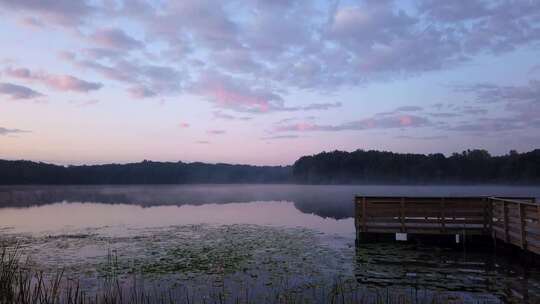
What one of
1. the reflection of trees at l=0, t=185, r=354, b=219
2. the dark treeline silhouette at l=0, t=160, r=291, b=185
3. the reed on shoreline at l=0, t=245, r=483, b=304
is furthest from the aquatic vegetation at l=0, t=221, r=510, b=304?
the dark treeline silhouette at l=0, t=160, r=291, b=185

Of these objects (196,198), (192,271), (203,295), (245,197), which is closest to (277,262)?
(192,271)

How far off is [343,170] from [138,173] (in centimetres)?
7014

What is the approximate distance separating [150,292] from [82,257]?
21.8 feet

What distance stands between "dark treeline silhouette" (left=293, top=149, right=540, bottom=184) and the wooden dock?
4155 inches

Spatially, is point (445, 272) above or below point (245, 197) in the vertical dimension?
below

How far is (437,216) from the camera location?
18.1m

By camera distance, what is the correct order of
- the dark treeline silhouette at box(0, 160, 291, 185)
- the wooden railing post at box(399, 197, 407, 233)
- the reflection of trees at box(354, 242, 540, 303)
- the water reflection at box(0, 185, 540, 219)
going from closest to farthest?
the reflection of trees at box(354, 242, 540, 303) < the wooden railing post at box(399, 197, 407, 233) < the water reflection at box(0, 185, 540, 219) < the dark treeline silhouette at box(0, 160, 291, 185)

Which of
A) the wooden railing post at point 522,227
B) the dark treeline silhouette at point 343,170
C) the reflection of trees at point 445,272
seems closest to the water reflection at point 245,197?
the reflection of trees at point 445,272

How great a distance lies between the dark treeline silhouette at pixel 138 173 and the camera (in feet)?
412

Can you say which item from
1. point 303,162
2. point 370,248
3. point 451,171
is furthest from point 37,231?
point 303,162

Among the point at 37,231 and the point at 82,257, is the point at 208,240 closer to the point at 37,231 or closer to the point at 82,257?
the point at 82,257

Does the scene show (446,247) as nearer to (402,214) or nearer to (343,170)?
(402,214)

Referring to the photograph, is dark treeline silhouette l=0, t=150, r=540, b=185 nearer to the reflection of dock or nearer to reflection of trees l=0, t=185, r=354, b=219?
reflection of trees l=0, t=185, r=354, b=219

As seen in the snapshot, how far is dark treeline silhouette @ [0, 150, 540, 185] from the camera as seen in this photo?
120750 mm
